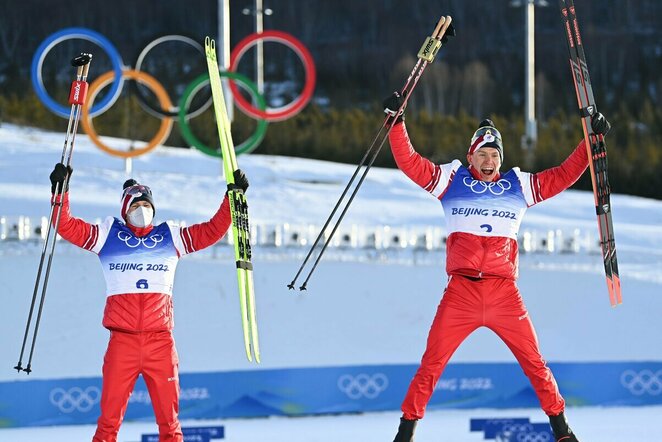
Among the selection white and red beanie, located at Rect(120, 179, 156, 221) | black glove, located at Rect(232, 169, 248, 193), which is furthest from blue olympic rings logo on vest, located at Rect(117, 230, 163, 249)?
black glove, located at Rect(232, 169, 248, 193)

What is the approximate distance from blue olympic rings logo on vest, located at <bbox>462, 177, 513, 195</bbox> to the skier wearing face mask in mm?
1102

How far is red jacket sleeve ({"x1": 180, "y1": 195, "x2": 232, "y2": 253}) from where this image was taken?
571 cm

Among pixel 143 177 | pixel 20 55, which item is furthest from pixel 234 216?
pixel 20 55

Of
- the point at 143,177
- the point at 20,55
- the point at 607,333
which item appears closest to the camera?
the point at 607,333

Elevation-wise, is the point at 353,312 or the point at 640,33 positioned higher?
the point at 640,33

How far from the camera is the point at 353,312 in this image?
11344 mm

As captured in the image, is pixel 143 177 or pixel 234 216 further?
pixel 143 177

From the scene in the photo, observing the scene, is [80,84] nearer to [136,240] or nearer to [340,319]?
[136,240]

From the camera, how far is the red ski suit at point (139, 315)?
547 cm

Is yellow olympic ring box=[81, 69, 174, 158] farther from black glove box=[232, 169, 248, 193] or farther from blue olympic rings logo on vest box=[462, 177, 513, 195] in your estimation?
blue olympic rings logo on vest box=[462, 177, 513, 195]

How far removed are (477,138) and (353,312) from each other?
5876 mm

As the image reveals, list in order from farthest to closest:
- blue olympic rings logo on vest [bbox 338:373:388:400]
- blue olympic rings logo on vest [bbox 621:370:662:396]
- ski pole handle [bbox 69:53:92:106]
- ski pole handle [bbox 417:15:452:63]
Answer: blue olympic rings logo on vest [bbox 621:370:662:396], blue olympic rings logo on vest [bbox 338:373:388:400], ski pole handle [bbox 69:53:92:106], ski pole handle [bbox 417:15:452:63]

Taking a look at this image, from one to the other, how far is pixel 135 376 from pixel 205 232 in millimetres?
787

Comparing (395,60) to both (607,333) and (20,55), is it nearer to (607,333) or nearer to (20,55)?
(20,55)
